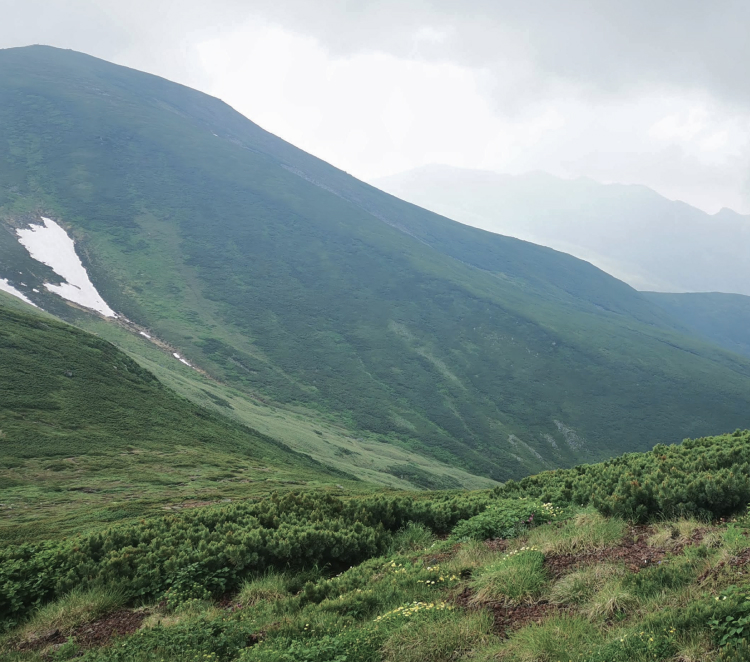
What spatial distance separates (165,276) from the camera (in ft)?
480

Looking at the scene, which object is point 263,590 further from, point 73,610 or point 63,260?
point 63,260

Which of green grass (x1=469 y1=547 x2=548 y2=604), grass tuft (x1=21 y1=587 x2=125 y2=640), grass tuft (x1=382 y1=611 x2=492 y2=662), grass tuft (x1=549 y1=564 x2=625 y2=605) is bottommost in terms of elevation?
grass tuft (x1=21 y1=587 x2=125 y2=640)

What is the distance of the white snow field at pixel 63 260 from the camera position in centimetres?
11506

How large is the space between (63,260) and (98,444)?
116m

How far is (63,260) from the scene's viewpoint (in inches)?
5123

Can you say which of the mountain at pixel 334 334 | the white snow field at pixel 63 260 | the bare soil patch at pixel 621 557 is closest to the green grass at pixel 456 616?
the bare soil patch at pixel 621 557

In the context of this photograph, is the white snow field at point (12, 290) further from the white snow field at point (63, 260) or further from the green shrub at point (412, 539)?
the green shrub at point (412, 539)

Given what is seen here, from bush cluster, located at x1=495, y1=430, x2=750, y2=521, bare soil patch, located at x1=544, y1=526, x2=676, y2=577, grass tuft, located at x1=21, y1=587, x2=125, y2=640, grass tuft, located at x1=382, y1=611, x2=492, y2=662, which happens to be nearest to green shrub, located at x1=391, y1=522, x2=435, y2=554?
bush cluster, located at x1=495, y1=430, x2=750, y2=521

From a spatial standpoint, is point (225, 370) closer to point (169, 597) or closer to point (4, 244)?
point (4, 244)

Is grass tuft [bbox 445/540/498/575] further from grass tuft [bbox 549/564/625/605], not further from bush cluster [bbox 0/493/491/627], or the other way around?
bush cluster [bbox 0/493/491/627]

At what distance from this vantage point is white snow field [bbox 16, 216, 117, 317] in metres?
115

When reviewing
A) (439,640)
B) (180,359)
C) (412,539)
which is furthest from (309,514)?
(180,359)

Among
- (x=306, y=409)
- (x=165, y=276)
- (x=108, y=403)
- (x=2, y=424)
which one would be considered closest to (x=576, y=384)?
(x=306, y=409)

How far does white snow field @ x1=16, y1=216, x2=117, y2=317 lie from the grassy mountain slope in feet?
209
